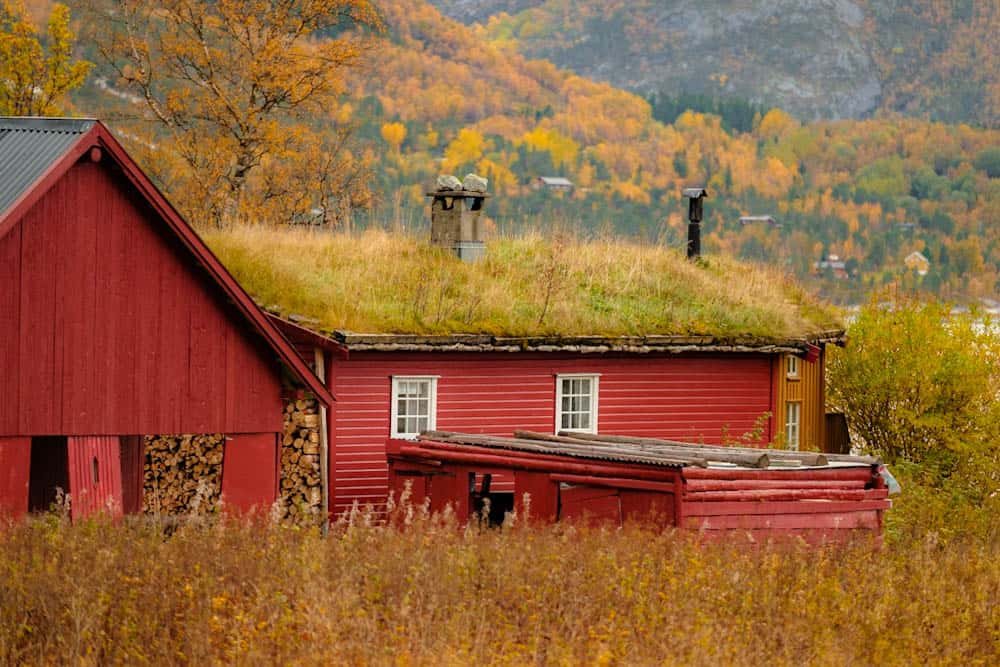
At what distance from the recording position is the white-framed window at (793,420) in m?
33.3

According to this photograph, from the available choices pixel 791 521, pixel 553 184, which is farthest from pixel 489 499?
pixel 553 184

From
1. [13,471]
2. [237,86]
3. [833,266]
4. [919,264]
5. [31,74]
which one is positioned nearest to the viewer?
[13,471]

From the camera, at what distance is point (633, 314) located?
2831 cm

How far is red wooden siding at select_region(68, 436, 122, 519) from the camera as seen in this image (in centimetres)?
1894

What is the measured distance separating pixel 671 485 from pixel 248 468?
5387mm

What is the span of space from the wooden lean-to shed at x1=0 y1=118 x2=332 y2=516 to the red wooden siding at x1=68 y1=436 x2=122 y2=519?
0.06 feet

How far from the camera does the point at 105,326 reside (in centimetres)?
1928

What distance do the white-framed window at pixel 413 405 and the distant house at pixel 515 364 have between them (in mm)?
22

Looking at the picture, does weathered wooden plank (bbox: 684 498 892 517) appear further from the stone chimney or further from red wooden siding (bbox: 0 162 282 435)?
the stone chimney

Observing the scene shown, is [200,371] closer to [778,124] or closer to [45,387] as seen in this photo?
[45,387]

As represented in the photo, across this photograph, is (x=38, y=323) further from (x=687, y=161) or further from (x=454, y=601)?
(x=687, y=161)

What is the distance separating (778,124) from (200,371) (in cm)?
15570

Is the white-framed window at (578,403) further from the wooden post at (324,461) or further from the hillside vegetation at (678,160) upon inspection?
the hillside vegetation at (678,160)

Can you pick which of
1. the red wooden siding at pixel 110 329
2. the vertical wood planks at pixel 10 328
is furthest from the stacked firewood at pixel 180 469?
the vertical wood planks at pixel 10 328
